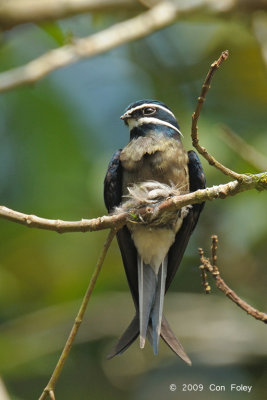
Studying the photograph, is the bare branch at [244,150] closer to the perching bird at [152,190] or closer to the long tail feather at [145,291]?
the perching bird at [152,190]

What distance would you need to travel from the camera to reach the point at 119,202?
17.9ft

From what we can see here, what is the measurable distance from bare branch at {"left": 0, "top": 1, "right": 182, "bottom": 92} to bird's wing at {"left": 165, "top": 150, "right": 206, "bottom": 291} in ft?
3.36

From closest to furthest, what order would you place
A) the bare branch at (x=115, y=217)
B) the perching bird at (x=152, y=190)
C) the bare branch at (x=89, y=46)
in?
the bare branch at (x=115, y=217) < the bare branch at (x=89, y=46) < the perching bird at (x=152, y=190)

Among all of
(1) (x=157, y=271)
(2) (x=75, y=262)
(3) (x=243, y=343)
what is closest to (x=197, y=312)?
(3) (x=243, y=343)

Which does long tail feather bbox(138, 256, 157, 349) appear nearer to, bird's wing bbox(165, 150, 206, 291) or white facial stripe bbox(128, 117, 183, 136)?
bird's wing bbox(165, 150, 206, 291)

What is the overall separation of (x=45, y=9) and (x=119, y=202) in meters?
1.53

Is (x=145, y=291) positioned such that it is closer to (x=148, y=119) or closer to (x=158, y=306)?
(x=158, y=306)

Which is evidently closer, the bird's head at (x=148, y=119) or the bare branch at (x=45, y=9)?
the bare branch at (x=45, y=9)

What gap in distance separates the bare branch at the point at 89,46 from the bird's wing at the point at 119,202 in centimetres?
93

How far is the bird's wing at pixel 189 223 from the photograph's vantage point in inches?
212

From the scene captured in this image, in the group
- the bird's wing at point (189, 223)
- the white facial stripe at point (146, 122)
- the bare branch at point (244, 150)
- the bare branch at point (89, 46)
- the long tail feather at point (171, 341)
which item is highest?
the bare branch at point (89, 46)

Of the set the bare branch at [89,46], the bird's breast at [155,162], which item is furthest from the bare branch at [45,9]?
the bird's breast at [155,162]

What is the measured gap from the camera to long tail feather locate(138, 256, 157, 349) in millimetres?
4867

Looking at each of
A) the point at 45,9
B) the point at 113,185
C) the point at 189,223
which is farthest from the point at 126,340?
the point at 45,9
